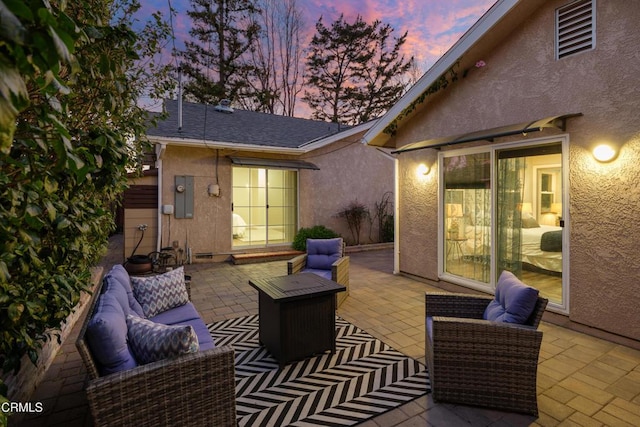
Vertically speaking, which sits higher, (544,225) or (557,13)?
(557,13)

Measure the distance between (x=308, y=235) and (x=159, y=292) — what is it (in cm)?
618

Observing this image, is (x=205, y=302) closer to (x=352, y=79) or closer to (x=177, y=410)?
(x=177, y=410)

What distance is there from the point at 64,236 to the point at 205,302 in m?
4.13

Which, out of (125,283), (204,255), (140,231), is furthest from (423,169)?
(140,231)

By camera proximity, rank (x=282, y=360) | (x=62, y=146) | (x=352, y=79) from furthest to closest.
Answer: (x=352, y=79)
(x=282, y=360)
(x=62, y=146)

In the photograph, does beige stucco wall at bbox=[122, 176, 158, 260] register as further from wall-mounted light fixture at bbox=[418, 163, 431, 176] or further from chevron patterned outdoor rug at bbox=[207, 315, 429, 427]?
wall-mounted light fixture at bbox=[418, 163, 431, 176]

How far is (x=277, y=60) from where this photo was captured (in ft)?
59.8

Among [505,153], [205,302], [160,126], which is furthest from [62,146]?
[160,126]

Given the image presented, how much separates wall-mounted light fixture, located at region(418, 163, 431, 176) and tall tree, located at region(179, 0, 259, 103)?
13.6 m

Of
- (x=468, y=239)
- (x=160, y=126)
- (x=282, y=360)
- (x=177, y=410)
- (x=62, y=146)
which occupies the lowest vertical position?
(x=282, y=360)

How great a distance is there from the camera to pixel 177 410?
7.47 ft

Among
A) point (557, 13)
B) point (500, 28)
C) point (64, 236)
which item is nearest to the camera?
point (64, 236)

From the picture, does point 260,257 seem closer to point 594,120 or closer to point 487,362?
point 487,362

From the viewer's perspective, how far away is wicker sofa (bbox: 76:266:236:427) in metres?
2.06
